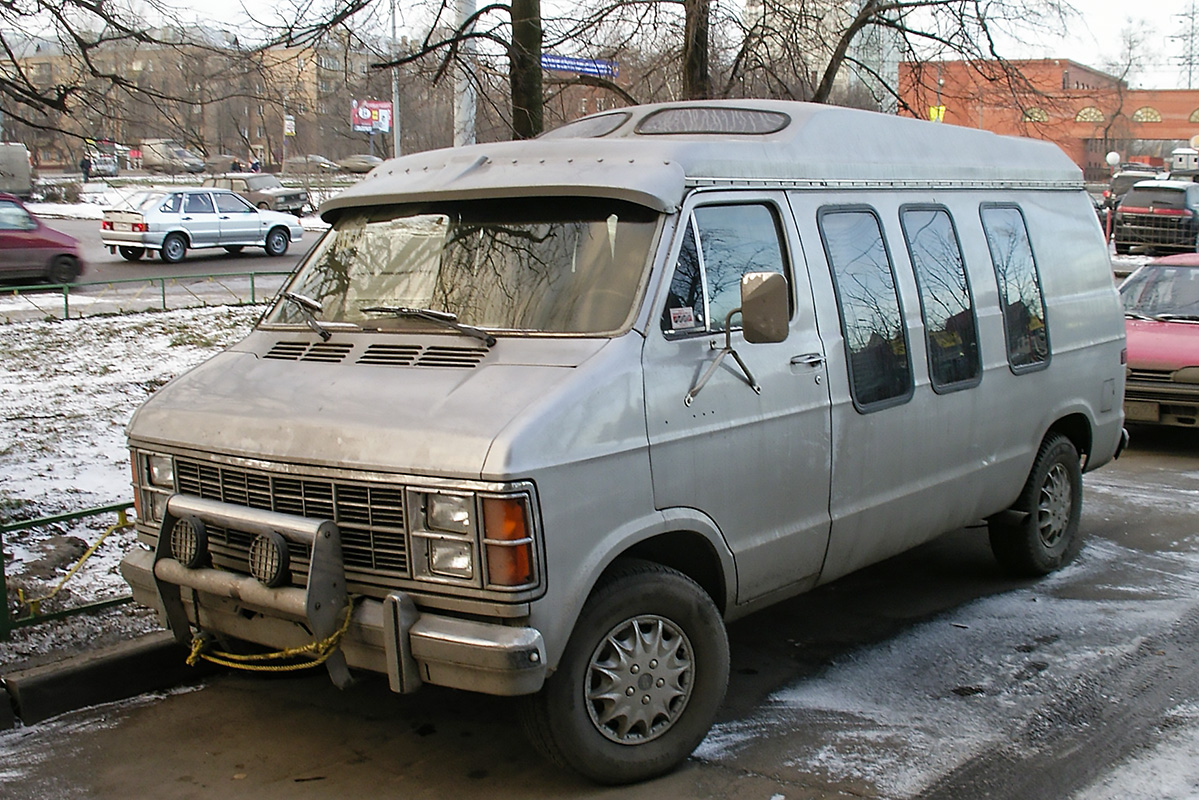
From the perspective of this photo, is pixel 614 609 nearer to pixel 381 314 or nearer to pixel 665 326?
pixel 665 326

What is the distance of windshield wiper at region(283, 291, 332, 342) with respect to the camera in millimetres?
4922

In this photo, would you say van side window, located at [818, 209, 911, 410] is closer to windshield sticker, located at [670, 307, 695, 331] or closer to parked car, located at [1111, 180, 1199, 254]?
windshield sticker, located at [670, 307, 695, 331]

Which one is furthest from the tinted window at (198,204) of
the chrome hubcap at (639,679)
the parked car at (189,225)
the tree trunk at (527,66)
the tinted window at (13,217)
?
the chrome hubcap at (639,679)

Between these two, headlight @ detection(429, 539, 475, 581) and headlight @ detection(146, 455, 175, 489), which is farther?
headlight @ detection(146, 455, 175, 489)

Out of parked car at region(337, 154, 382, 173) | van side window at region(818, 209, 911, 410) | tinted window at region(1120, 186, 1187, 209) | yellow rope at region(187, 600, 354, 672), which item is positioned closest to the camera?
yellow rope at region(187, 600, 354, 672)

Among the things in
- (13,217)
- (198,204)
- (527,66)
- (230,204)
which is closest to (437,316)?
(527,66)

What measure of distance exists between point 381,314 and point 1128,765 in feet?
11.1

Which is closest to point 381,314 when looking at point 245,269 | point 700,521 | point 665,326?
point 665,326

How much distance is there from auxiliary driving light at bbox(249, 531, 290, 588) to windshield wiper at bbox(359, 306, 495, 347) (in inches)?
39.7

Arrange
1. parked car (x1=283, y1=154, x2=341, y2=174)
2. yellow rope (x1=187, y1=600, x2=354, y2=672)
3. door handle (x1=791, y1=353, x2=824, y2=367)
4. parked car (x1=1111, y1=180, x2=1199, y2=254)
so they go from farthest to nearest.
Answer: parked car (x1=283, y1=154, x2=341, y2=174) < parked car (x1=1111, y1=180, x2=1199, y2=254) < door handle (x1=791, y1=353, x2=824, y2=367) < yellow rope (x1=187, y1=600, x2=354, y2=672)

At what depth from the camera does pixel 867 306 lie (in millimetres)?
5559

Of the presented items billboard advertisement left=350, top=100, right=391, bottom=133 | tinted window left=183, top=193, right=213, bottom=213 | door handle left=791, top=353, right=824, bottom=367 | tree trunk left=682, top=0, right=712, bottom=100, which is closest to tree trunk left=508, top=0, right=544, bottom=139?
tree trunk left=682, top=0, right=712, bottom=100

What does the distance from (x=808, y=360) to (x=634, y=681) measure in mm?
1583

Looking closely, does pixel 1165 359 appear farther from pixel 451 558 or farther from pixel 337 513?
pixel 337 513
